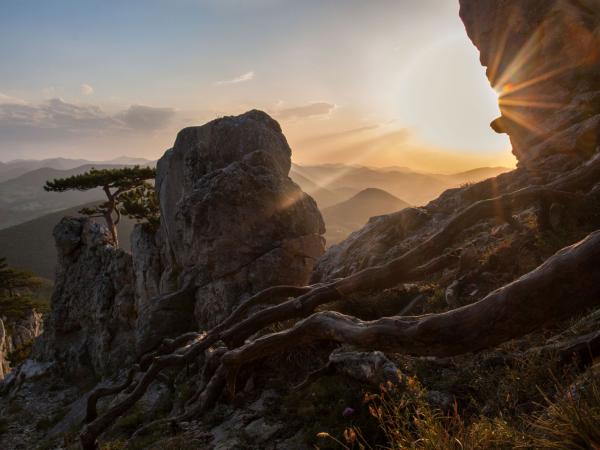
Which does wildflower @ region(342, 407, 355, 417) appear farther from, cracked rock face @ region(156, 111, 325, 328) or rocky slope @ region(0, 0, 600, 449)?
cracked rock face @ region(156, 111, 325, 328)

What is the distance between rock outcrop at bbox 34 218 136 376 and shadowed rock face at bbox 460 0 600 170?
31411 mm

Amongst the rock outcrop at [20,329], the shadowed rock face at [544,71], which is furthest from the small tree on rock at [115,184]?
the rock outcrop at [20,329]

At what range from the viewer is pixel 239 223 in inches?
1036

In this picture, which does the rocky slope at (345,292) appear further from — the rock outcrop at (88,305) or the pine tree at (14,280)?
the pine tree at (14,280)

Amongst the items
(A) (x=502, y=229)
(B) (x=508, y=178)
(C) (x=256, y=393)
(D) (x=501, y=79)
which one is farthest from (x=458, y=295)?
(D) (x=501, y=79)

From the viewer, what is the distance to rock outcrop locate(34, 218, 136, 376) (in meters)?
35.2

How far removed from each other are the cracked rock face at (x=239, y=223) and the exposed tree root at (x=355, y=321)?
11.4 meters

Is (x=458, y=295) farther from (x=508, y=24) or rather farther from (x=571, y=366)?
(x=508, y=24)

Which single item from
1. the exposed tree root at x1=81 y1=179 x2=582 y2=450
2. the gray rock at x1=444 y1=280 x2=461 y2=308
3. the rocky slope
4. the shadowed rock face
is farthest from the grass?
the shadowed rock face

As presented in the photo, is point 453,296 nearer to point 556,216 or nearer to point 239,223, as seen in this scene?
point 556,216

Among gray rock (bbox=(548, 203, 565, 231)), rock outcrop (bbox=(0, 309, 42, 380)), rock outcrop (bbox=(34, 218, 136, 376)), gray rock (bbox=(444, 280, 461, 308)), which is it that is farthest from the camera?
rock outcrop (bbox=(0, 309, 42, 380))

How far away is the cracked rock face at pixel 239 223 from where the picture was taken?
25.7 metres

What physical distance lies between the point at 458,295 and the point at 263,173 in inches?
772

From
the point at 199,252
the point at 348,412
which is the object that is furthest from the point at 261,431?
the point at 199,252
